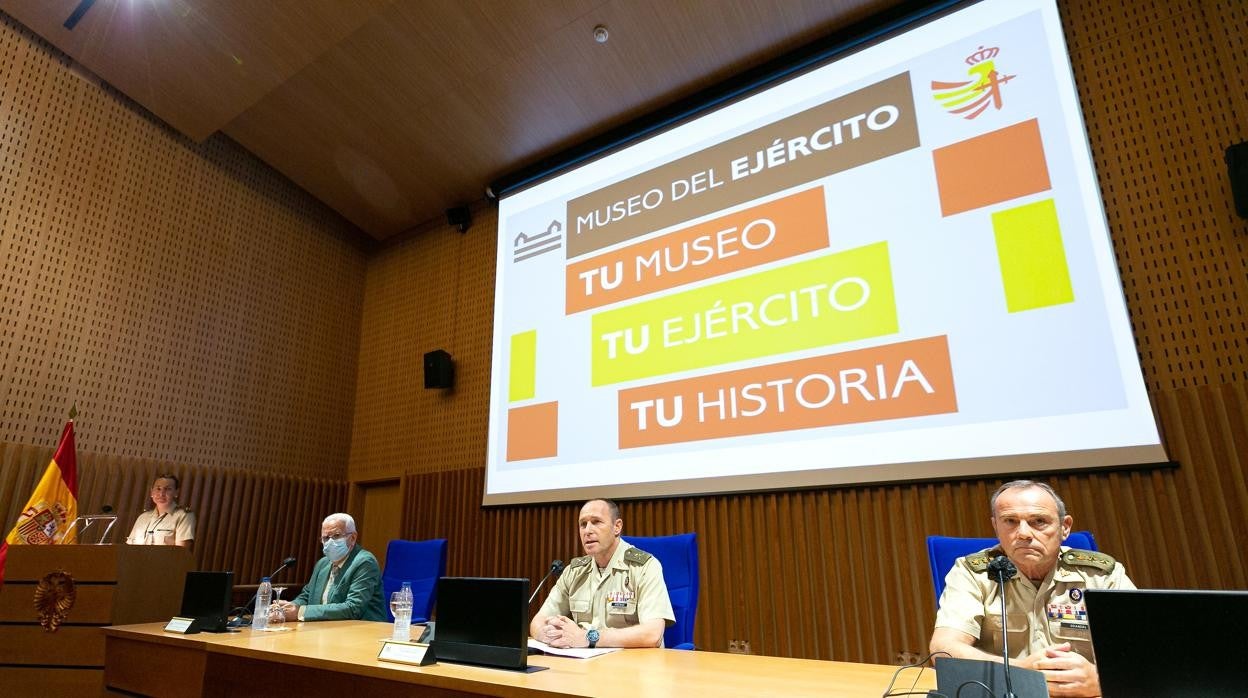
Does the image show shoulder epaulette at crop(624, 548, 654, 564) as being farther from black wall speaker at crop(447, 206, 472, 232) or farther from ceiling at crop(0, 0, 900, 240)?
black wall speaker at crop(447, 206, 472, 232)

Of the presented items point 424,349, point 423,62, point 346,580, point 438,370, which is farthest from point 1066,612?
point 424,349

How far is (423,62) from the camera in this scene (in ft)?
16.0

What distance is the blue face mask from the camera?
319 centimetres

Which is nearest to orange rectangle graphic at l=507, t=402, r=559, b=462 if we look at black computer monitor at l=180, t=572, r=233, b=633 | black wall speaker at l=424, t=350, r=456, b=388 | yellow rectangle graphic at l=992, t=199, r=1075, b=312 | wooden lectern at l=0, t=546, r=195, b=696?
black wall speaker at l=424, t=350, r=456, b=388

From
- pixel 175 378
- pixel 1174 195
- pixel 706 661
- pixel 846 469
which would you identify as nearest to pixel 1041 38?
pixel 1174 195

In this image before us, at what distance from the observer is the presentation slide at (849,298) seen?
122 inches

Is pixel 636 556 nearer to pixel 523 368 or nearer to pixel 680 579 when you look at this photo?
pixel 680 579

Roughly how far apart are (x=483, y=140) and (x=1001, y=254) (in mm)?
3965

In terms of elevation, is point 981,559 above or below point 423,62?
below

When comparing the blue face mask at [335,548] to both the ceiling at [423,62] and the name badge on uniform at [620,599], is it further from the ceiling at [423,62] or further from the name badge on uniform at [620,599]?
the ceiling at [423,62]

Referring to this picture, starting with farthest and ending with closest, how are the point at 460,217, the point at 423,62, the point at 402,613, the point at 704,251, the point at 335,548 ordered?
the point at 460,217, the point at 423,62, the point at 704,251, the point at 335,548, the point at 402,613

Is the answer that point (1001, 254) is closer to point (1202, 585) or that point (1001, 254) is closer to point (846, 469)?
point (846, 469)

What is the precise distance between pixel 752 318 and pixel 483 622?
2.54 meters

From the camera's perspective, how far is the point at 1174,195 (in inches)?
126
